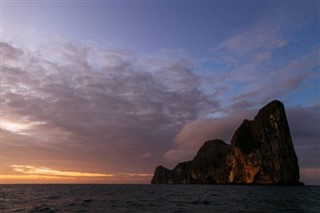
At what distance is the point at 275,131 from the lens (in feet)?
636

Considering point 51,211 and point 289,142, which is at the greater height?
point 289,142

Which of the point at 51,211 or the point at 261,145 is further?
the point at 261,145

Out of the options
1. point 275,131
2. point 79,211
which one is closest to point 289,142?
point 275,131

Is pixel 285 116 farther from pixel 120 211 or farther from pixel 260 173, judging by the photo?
pixel 120 211

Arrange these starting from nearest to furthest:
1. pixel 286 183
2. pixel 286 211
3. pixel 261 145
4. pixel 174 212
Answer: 1. pixel 174 212
2. pixel 286 211
3. pixel 286 183
4. pixel 261 145

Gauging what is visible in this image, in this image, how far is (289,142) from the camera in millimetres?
194000

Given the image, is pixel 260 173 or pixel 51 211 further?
pixel 260 173

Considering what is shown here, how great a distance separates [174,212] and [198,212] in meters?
2.94

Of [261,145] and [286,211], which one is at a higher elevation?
[261,145]

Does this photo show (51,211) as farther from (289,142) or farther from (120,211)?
(289,142)

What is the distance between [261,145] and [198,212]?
167m

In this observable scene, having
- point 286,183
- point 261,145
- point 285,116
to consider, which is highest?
point 285,116

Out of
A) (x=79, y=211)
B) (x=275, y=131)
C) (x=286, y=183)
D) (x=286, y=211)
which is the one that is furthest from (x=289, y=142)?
(x=79, y=211)

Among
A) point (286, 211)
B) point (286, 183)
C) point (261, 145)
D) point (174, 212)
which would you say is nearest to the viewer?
point (174, 212)
